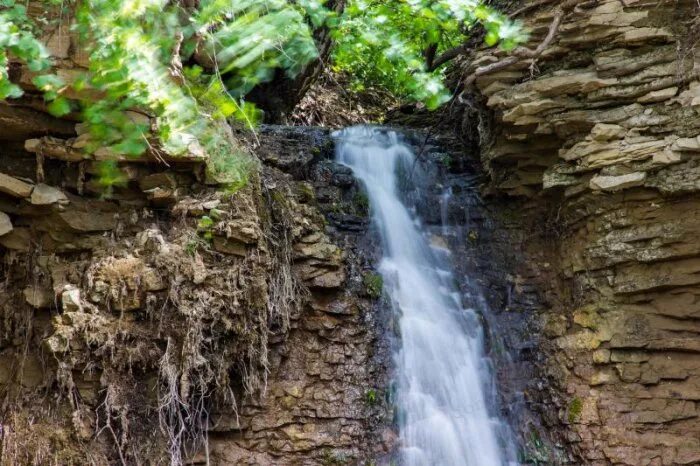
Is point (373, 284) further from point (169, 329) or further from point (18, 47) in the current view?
point (18, 47)

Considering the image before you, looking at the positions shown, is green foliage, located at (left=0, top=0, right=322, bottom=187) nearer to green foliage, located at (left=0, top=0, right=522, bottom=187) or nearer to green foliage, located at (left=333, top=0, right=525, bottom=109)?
green foliage, located at (left=0, top=0, right=522, bottom=187)

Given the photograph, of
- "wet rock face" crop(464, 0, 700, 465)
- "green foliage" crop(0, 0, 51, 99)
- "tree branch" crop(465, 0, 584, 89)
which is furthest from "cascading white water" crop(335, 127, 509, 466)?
"green foliage" crop(0, 0, 51, 99)

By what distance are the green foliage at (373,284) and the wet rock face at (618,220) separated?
158cm

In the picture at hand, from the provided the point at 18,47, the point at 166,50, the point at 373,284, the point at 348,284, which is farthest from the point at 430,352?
the point at 18,47

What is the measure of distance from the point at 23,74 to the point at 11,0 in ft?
4.77

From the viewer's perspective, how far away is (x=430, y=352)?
5336 mm

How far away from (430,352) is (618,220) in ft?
6.80

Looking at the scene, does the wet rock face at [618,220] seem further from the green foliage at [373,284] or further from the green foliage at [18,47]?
the green foliage at [18,47]

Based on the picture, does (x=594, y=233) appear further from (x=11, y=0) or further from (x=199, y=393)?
(x=11, y=0)

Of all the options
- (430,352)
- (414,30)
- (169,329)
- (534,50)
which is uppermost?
(534,50)

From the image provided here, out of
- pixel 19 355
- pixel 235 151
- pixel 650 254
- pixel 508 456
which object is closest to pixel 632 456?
pixel 508 456

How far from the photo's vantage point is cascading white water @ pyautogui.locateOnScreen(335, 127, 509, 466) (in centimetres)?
488

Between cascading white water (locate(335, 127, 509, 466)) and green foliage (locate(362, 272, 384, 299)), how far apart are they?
14 cm

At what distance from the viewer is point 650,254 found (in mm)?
5016
